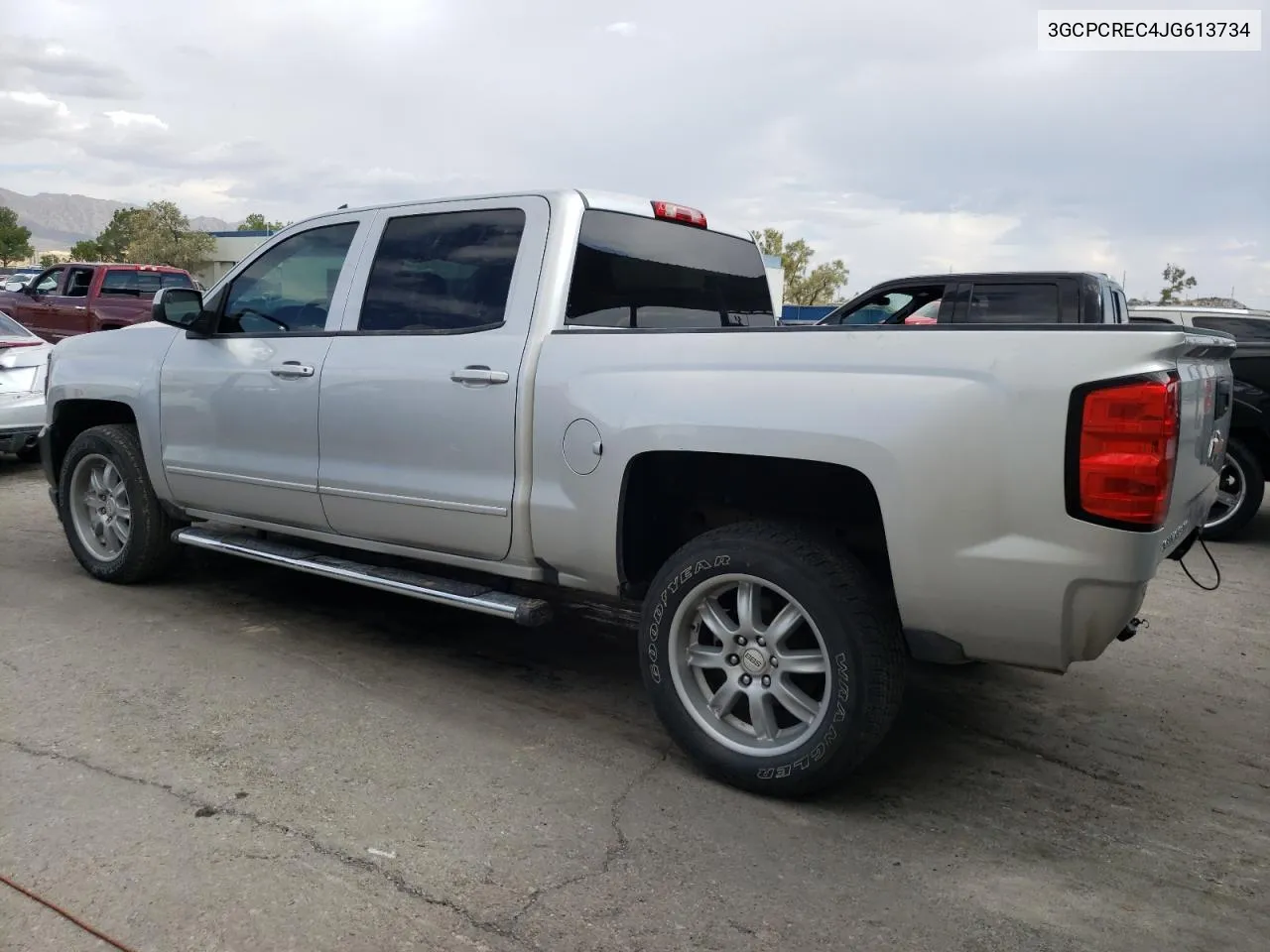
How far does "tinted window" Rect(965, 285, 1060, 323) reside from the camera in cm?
771

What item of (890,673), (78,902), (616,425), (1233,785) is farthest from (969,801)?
(78,902)

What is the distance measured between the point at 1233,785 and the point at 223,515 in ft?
14.8

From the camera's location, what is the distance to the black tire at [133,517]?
5.50 metres

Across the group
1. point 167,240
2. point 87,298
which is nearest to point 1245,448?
point 87,298

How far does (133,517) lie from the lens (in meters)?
5.55

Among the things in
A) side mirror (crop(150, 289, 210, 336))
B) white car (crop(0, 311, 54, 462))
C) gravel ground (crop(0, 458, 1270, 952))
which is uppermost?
side mirror (crop(150, 289, 210, 336))

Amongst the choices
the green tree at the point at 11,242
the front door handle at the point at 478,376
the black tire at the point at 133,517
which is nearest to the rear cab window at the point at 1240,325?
the front door handle at the point at 478,376

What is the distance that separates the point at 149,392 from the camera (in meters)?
5.34

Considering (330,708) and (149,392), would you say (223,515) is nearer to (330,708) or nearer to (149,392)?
(149,392)

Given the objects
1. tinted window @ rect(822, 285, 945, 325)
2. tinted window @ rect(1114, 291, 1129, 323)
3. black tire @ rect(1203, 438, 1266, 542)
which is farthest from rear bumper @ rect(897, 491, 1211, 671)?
tinted window @ rect(1114, 291, 1129, 323)

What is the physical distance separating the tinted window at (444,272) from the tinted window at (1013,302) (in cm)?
473

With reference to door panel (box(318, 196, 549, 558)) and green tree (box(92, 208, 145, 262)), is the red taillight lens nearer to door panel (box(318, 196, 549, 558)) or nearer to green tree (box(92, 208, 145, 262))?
door panel (box(318, 196, 549, 558))

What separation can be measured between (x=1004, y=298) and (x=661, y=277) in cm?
437

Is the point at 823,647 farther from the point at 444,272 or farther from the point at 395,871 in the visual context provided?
the point at 444,272
